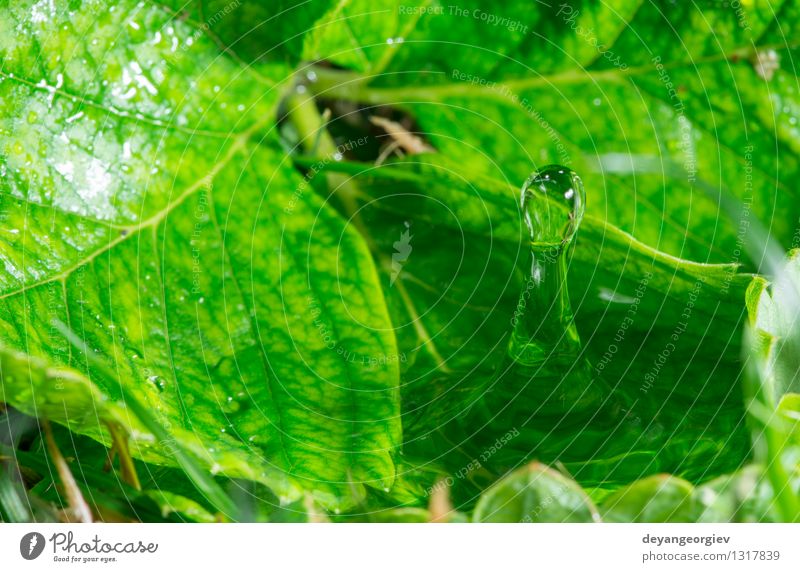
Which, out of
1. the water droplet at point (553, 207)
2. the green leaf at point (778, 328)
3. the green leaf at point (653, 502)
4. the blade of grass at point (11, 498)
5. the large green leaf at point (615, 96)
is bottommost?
the green leaf at point (653, 502)

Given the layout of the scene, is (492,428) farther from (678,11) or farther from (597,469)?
(678,11)

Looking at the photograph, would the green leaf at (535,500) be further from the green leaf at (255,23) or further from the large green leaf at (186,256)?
the green leaf at (255,23)

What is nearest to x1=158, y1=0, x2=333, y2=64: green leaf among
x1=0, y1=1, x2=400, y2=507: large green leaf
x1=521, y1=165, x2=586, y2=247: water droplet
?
x1=0, y1=1, x2=400, y2=507: large green leaf

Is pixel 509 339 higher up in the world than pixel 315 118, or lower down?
lower down

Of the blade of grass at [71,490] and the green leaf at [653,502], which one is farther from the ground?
the blade of grass at [71,490]

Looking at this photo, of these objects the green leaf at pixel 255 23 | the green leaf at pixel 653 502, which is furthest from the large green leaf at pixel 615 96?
the green leaf at pixel 653 502

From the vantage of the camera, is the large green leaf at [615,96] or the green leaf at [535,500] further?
the large green leaf at [615,96]
